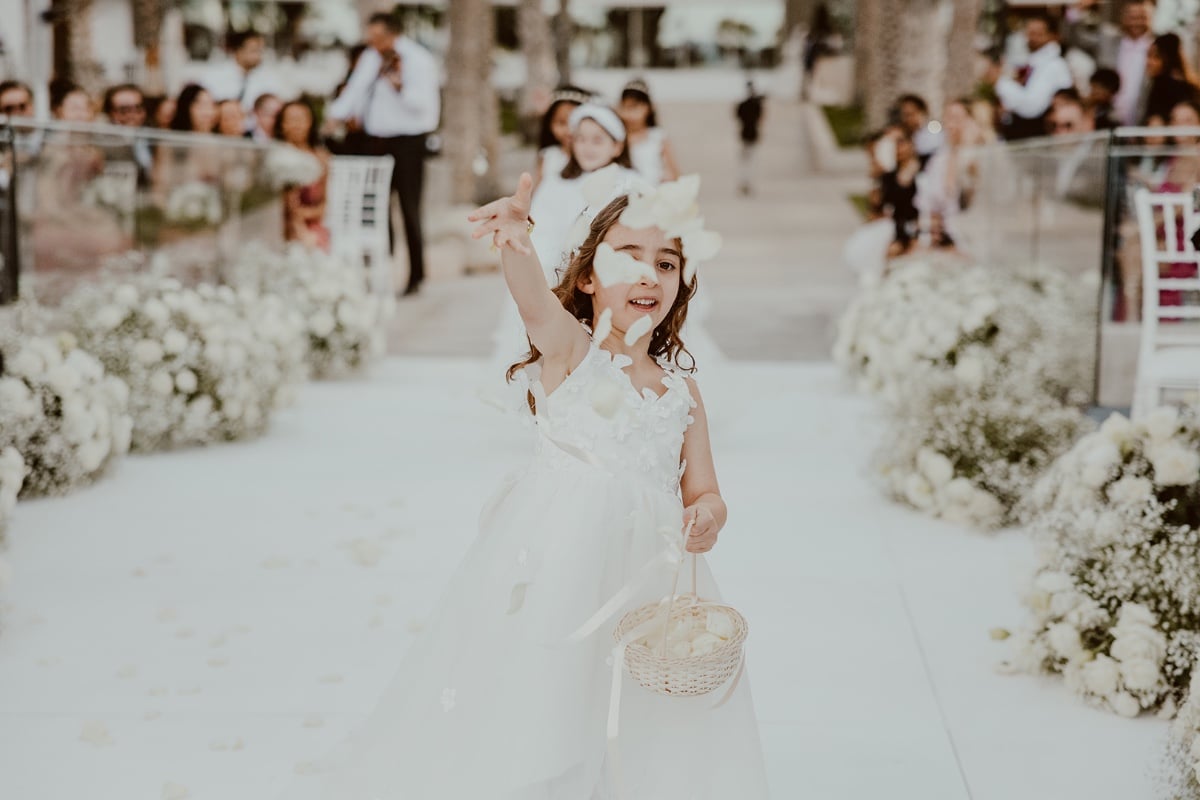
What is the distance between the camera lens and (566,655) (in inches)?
112

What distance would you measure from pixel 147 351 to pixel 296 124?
5303mm

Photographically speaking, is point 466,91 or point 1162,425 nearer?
point 1162,425

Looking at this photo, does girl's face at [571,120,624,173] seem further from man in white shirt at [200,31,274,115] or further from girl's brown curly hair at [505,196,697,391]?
man in white shirt at [200,31,274,115]

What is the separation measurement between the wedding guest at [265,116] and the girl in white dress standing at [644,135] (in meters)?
4.53

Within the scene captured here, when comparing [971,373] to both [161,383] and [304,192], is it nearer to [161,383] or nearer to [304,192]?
[161,383]

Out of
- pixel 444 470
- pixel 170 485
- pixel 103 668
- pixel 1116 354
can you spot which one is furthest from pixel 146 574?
pixel 1116 354

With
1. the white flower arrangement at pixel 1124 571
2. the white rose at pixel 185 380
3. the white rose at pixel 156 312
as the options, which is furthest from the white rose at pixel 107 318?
the white flower arrangement at pixel 1124 571

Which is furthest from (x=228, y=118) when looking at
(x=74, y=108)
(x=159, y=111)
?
(x=74, y=108)

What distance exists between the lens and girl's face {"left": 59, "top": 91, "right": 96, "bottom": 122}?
33.0 ft

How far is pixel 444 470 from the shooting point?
23.0 feet

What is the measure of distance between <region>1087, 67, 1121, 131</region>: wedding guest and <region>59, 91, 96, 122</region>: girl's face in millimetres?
6779

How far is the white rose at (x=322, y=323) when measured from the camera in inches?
364

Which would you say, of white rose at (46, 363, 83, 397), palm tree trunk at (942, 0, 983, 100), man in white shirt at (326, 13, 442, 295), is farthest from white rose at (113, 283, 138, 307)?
palm tree trunk at (942, 0, 983, 100)

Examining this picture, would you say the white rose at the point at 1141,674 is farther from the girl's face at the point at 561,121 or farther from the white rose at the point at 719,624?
the girl's face at the point at 561,121
